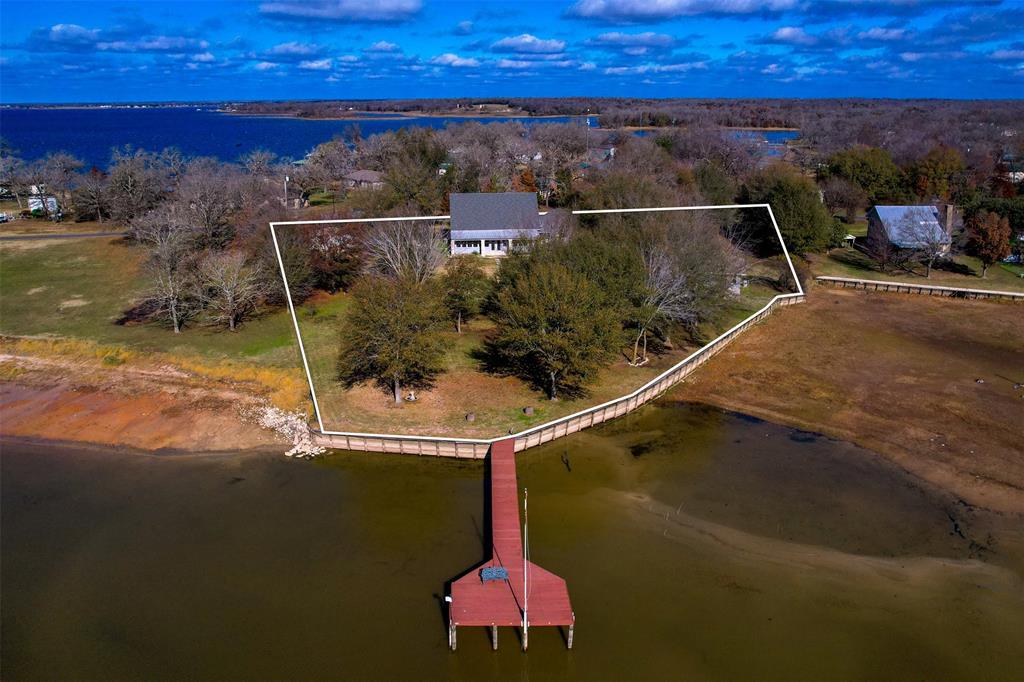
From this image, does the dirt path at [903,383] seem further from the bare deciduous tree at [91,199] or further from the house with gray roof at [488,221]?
the bare deciduous tree at [91,199]

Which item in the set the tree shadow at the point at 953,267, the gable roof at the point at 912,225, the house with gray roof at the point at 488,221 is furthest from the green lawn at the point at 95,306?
the tree shadow at the point at 953,267

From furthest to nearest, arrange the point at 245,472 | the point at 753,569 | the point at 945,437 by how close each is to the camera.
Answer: the point at 945,437
the point at 245,472
the point at 753,569

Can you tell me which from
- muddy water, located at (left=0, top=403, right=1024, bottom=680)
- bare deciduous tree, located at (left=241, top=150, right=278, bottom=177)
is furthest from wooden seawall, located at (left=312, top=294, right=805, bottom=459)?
bare deciduous tree, located at (left=241, top=150, right=278, bottom=177)

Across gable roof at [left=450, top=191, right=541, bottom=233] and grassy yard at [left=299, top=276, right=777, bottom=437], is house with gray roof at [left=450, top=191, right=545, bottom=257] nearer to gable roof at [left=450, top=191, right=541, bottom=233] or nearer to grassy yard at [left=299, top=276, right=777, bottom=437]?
gable roof at [left=450, top=191, right=541, bottom=233]

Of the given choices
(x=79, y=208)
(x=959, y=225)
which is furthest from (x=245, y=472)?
(x=959, y=225)

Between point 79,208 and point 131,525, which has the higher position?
point 79,208

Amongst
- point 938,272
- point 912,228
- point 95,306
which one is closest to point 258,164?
point 95,306

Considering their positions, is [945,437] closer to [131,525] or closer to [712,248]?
[712,248]
